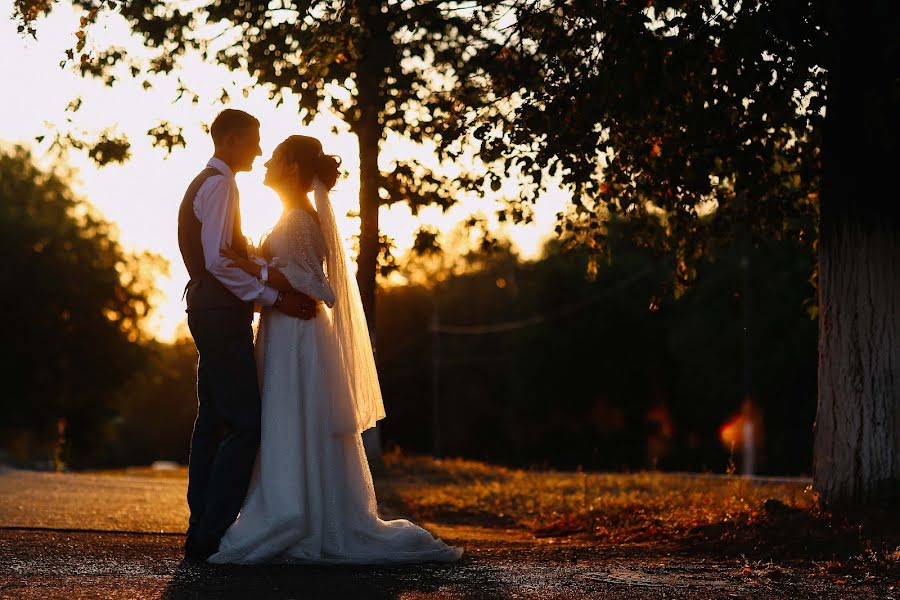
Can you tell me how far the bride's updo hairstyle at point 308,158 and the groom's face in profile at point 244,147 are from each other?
0.19 meters

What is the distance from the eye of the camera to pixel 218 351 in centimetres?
698

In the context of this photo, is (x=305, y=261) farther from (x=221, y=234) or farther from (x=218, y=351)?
(x=218, y=351)

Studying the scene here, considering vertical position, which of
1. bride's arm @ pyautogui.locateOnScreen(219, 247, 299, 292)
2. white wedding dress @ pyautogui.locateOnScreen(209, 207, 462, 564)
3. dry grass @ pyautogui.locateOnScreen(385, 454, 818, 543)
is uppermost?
bride's arm @ pyautogui.locateOnScreen(219, 247, 299, 292)

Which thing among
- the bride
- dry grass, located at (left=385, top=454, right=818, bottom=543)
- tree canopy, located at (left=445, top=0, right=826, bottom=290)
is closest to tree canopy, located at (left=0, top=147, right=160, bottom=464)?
dry grass, located at (left=385, top=454, right=818, bottom=543)

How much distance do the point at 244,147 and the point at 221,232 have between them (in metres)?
0.55

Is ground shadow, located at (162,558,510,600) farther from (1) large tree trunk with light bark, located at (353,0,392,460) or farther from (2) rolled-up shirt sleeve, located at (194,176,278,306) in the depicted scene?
(1) large tree trunk with light bark, located at (353,0,392,460)

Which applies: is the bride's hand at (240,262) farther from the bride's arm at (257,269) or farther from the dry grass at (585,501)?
the dry grass at (585,501)

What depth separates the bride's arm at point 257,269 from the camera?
6934 mm

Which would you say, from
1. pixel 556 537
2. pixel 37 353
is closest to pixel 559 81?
pixel 556 537

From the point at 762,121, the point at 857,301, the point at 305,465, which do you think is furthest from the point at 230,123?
the point at 857,301

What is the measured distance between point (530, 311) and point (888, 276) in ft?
187

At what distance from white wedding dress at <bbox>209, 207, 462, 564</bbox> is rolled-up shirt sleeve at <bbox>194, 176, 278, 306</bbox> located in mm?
277

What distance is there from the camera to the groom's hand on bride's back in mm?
7207

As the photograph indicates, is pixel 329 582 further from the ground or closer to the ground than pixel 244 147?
closer to the ground
